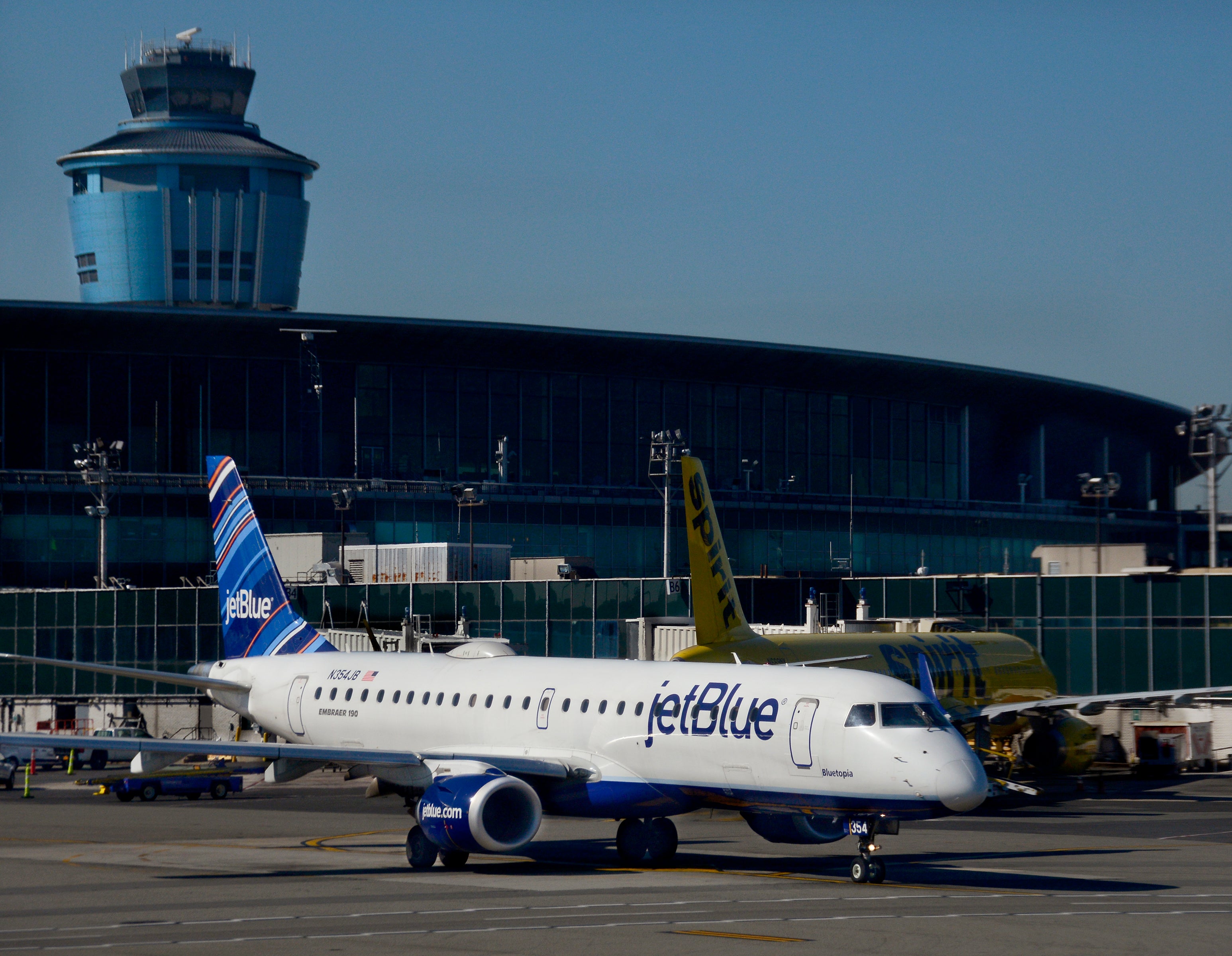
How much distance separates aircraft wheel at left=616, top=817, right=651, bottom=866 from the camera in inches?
1380

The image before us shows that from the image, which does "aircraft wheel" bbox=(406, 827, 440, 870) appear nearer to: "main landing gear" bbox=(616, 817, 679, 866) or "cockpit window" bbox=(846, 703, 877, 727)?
"main landing gear" bbox=(616, 817, 679, 866)

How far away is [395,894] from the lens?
100 ft

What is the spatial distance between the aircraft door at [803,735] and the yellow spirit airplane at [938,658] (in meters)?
11.4

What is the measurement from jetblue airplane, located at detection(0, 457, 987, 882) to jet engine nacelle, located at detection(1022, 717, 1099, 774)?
26.3 meters

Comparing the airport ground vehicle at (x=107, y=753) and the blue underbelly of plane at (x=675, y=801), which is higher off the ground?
the blue underbelly of plane at (x=675, y=801)

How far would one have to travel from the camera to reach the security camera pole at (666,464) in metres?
96.4

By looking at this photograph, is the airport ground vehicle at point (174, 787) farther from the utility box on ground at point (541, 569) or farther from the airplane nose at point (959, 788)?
the utility box on ground at point (541, 569)

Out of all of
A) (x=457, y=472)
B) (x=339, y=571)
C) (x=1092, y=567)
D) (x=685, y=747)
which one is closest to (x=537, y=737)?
(x=685, y=747)

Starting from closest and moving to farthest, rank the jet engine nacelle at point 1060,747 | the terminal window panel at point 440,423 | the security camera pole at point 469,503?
1. the jet engine nacelle at point 1060,747
2. the security camera pole at point 469,503
3. the terminal window panel at point 440,423

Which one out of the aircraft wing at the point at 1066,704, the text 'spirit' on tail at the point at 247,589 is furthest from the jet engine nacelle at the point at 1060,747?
the text 'spirit' on tail at the point at 247,589

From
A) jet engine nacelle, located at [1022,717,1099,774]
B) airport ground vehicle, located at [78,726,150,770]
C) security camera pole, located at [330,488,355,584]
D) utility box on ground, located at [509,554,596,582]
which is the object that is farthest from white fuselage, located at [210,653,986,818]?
utility box on ground, located at [509,554,596,582]

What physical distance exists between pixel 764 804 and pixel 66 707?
74.0m

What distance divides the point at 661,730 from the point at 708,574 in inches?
659

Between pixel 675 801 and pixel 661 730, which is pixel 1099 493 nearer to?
pixel 675 801
